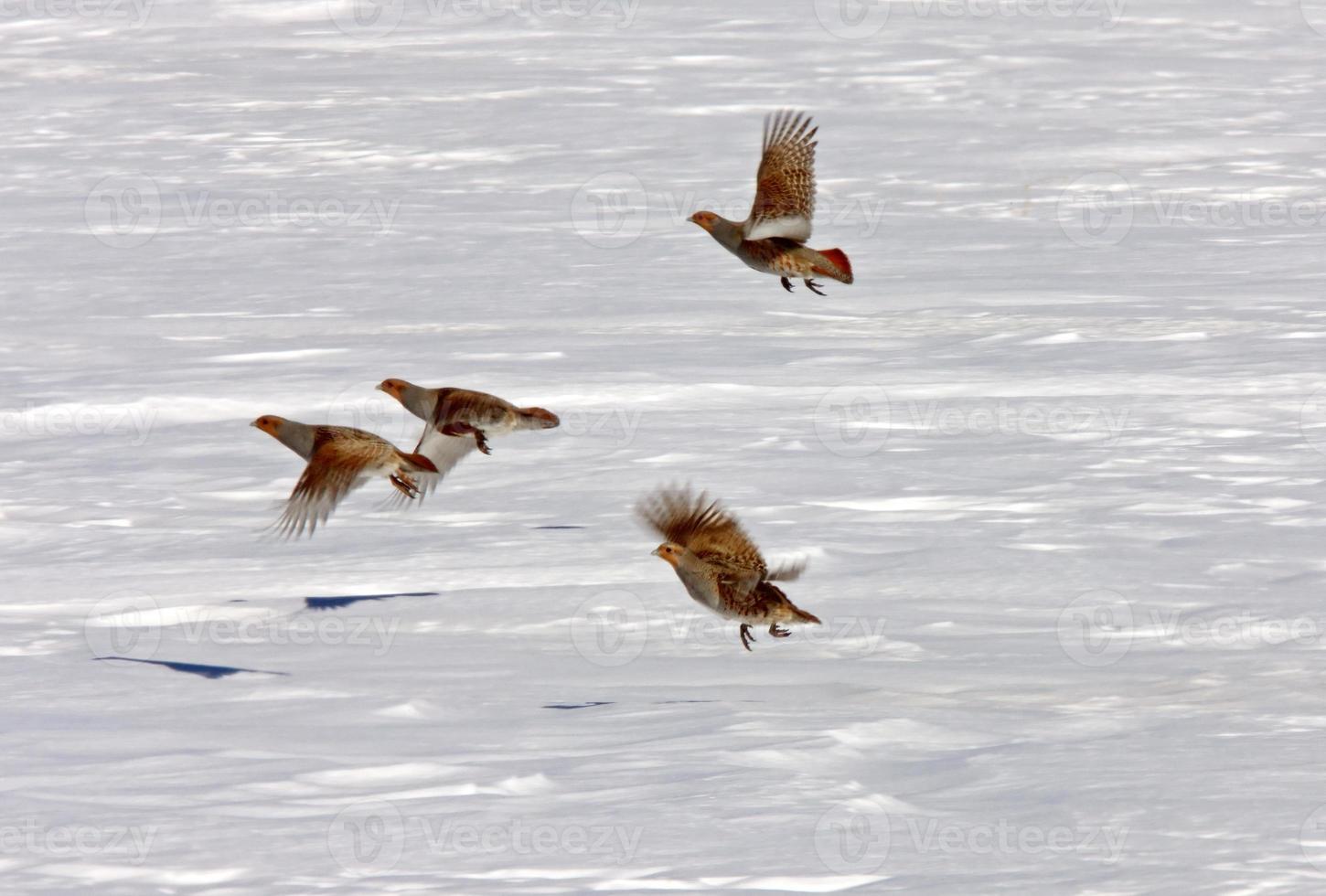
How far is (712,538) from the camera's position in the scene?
5090 millimetres

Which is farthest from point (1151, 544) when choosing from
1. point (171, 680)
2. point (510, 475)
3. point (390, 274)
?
point (390, 274)

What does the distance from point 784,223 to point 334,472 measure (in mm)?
1742

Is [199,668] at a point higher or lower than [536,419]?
lower

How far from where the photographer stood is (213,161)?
16484mm

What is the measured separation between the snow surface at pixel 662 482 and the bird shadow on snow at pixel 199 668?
0.02 m

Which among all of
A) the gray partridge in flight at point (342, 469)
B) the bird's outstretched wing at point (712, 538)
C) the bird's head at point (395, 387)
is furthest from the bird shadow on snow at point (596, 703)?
the bird's head at point (395, 387)

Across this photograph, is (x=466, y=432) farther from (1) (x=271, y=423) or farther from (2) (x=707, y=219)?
(2) (x=707, y=219)

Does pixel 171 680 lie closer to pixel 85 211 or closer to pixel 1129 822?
pixel 1129 822

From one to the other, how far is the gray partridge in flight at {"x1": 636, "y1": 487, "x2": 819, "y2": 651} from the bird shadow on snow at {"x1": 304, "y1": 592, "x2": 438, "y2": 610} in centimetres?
140

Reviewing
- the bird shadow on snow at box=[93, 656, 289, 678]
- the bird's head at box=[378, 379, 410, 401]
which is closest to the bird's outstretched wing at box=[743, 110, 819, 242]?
the bird's head at box=[378, 379, 410, 401]

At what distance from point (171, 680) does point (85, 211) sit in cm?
995

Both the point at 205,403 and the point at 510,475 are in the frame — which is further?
the point at 205,403

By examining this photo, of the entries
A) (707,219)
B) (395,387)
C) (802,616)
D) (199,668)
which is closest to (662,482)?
(707,219)

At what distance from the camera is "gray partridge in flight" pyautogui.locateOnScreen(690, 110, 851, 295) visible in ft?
20.2
